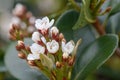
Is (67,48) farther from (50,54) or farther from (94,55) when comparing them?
(94,55)

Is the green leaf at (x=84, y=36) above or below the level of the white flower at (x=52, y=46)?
below

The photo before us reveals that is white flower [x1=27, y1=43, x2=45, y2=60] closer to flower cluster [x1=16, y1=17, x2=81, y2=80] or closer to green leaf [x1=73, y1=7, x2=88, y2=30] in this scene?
flower cluster [x1=16, y1=17, x2=81, y2=80]

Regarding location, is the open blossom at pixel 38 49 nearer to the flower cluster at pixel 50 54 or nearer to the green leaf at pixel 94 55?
the flower cluster at pixel 50 54

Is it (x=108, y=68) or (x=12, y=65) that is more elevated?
(x=12, y=65)

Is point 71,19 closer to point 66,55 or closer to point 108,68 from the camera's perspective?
point 66,55

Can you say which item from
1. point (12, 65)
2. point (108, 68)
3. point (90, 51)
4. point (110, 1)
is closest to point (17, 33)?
point (12, 65)

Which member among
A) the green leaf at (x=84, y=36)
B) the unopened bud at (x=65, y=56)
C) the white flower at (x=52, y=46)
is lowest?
the green leaf at (x=84, y=36)

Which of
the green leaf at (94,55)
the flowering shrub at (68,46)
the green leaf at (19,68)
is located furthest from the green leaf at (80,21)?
the green leaf at (19,68)
